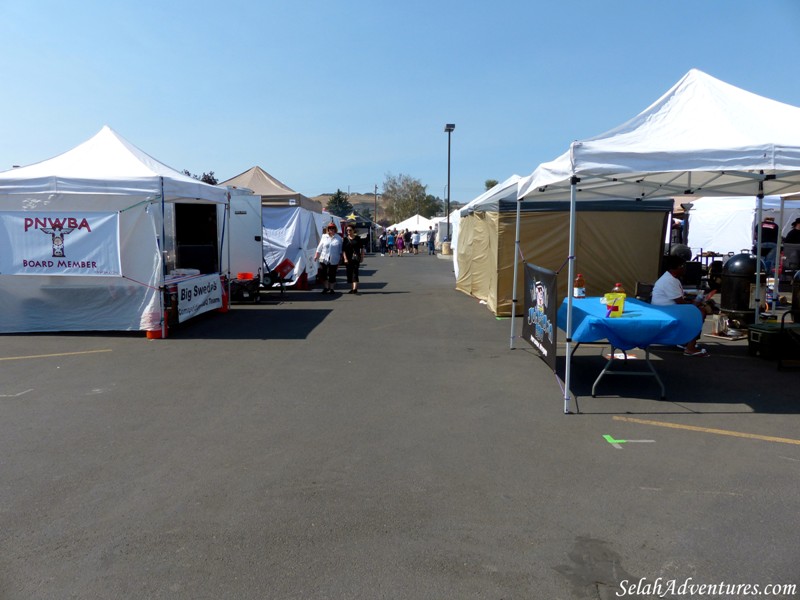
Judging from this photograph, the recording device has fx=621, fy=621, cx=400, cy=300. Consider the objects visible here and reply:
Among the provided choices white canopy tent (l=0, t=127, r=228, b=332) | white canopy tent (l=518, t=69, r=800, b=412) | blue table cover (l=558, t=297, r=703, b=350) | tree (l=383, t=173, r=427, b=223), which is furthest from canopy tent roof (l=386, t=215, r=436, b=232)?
blue table cover (l=558, t=297, r=703, b=350)

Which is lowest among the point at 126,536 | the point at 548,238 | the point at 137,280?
the point at 126,536

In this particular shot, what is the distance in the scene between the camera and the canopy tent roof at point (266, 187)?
675 inches

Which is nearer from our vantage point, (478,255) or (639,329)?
(639,329)

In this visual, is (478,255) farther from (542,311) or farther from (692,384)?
(692,384)

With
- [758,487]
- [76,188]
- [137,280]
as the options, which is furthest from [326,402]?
[76,188]

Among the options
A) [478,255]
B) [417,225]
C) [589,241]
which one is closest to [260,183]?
[478,255]

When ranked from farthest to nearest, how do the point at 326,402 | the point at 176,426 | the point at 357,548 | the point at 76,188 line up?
1. the point at 76,188
2. the point at 326,402
3. the point at 176,426
4. the point at 357,548

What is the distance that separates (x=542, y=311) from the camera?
6.96 m

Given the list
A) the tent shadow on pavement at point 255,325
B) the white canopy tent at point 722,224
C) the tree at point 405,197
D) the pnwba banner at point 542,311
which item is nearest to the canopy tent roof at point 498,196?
the pnwba banner at point 542,311

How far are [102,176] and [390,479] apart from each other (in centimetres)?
748

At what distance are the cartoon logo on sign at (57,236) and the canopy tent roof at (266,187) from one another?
7.49 metres

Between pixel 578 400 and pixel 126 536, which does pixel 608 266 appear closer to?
pixel 578 400

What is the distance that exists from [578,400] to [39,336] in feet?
27.0

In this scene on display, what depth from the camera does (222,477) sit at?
434 cm
